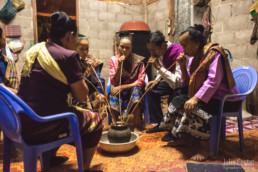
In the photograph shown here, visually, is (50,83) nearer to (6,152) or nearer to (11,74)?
(6,152)

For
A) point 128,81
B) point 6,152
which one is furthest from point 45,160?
point 128,81

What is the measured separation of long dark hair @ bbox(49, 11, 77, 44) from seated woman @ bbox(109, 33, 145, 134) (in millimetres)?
1258

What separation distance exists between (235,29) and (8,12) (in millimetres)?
4274

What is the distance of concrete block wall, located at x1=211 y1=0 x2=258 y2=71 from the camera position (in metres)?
3.38

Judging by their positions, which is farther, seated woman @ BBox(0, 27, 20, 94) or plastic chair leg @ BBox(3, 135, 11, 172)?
seated woman @ BBox(0, 27, 20, 94)

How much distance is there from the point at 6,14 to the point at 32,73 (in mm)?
3537

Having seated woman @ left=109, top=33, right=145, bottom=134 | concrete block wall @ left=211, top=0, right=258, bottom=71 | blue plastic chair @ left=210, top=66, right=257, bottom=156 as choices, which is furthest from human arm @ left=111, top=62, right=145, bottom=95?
concrete block wall @ left=211, top=0, right=258, bottom=71

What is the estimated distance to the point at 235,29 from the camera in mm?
3572

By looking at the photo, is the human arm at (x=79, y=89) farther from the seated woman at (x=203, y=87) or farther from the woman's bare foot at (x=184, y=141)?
the woman's bare foot at (x=184, y=141)

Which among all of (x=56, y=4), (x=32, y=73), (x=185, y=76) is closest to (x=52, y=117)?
(x=32, y=73)

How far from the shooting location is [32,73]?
1269mm

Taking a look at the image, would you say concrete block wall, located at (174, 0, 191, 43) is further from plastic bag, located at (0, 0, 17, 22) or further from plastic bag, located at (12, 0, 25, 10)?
plastic bag, located at (0, 0, 17, 22)

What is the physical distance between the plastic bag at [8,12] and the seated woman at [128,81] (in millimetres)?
2604

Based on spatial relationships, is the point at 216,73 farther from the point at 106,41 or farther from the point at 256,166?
the point at 106,41
